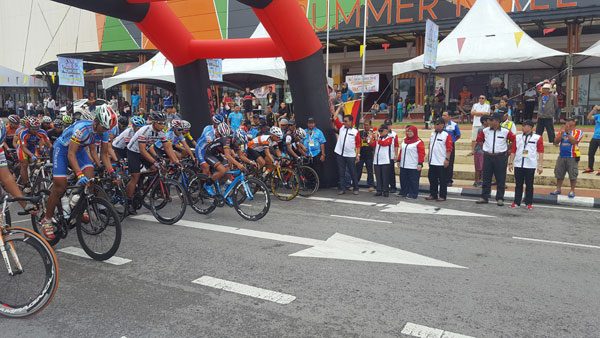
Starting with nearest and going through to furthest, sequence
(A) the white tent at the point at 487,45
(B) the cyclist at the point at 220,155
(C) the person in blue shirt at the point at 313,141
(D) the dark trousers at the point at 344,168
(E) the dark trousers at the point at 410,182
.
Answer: (B) the cyclist at the point at 220,155 → (E) the dark trousers at the point at 410,182 → (C) the person in blue shirt at the point at 313,141 → (D) the dark trousers at the point at 344,168 → (A) the white tent at the point at 487,45

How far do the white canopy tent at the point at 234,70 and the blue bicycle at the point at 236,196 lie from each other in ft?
38.2

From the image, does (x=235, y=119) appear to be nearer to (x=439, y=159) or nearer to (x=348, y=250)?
(x=439, y=159)

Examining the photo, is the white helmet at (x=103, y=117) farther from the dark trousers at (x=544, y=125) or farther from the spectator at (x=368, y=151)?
the dark trousers at (x=544, y=125)

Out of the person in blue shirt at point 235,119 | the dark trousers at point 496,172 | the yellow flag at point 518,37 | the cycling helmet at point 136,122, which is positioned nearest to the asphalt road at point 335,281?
the dark trousers at point 496,172

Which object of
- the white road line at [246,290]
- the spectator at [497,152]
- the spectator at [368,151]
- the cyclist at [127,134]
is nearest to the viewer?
the white road line at [246,290]

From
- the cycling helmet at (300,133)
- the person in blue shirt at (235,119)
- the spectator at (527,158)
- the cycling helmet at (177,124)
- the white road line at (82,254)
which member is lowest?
the white road line at (82,254)

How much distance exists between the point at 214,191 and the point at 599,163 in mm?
10754

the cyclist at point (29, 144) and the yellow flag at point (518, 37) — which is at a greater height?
the yellow flag at point (518, 37)

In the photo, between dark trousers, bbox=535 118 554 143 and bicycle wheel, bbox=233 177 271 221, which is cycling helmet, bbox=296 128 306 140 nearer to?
bicycle wheel, bbox=233 177 271 221

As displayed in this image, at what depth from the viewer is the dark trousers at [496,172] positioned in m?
9.95

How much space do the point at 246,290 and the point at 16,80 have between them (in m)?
44.2

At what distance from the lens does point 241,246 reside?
660 centimetres

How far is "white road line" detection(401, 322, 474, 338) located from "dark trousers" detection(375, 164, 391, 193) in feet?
23.6

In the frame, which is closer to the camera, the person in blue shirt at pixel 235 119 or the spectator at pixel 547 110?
the spectator at pixel 547 110
